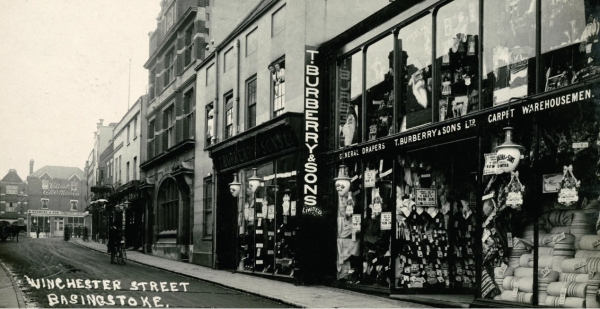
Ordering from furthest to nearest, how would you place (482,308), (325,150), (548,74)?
1. (325,150)
2. (482,308)
3. (548,74)

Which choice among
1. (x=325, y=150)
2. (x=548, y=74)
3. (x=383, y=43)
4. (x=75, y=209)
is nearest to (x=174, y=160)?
(x=325, y=150)

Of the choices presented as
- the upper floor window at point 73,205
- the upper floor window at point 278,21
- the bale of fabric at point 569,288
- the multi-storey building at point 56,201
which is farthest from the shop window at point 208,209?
the upper floor window at point 73,205

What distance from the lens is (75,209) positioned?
77875mm

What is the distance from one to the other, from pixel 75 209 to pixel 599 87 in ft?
253

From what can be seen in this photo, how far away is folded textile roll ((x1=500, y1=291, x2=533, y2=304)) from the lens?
31.3 feet

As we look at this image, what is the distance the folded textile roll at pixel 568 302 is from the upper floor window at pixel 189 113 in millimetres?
21026

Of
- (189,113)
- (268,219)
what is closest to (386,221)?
(268,219)

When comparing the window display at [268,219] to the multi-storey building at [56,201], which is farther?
the multi-storey building at [56,201]

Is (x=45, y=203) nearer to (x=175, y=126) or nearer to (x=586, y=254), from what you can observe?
(x=175, y=126)

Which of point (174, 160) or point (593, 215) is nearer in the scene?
point (593, 215)

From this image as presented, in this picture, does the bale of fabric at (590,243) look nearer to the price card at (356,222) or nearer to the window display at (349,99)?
the price card at (356,222)

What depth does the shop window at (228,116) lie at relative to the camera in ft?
75.0

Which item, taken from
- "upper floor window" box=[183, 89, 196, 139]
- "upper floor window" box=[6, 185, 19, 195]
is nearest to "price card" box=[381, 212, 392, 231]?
"upper floor window" box=[183, 89, 196, 139]

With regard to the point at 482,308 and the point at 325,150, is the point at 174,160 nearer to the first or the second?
the point at 325,150
